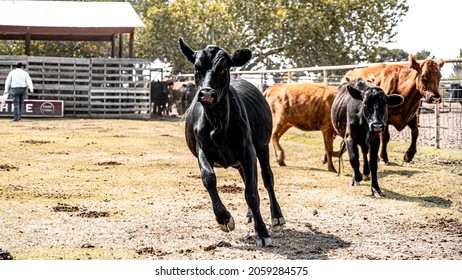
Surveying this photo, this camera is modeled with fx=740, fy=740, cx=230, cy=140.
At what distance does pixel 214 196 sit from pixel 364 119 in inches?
162

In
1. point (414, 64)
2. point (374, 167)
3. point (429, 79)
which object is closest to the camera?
point (374, 167)

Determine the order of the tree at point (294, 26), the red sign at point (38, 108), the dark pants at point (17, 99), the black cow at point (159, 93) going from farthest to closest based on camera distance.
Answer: the tree at point (294, 26) → the black cow at point (159, 93) → the red sign at point (38, 108) → the dark pants at point (17, 99)

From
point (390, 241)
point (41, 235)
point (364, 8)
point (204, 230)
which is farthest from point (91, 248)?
point (364, 8)

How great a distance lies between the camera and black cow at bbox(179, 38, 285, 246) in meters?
6.23

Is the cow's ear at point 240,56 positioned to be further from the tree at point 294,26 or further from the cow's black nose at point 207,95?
the tree at point 294,26

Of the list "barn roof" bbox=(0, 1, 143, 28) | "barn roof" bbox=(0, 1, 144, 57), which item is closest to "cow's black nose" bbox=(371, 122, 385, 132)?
"barn roof" bbox=(0, 1, 144, 57)

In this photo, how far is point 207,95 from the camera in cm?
598

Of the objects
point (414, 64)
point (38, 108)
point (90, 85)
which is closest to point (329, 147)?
point (414, 64)

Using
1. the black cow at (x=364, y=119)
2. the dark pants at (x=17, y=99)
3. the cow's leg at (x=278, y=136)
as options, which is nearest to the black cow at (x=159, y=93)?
the dark pants at (x=17, y=99)

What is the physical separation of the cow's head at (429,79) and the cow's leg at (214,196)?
6159 millimetres

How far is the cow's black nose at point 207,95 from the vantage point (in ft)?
19.6

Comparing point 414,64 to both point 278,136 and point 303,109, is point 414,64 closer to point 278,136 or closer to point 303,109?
point 303,109

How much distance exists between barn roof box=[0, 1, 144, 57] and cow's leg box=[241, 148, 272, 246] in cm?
2285

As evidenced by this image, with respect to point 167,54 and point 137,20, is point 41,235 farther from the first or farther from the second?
point 167,54
